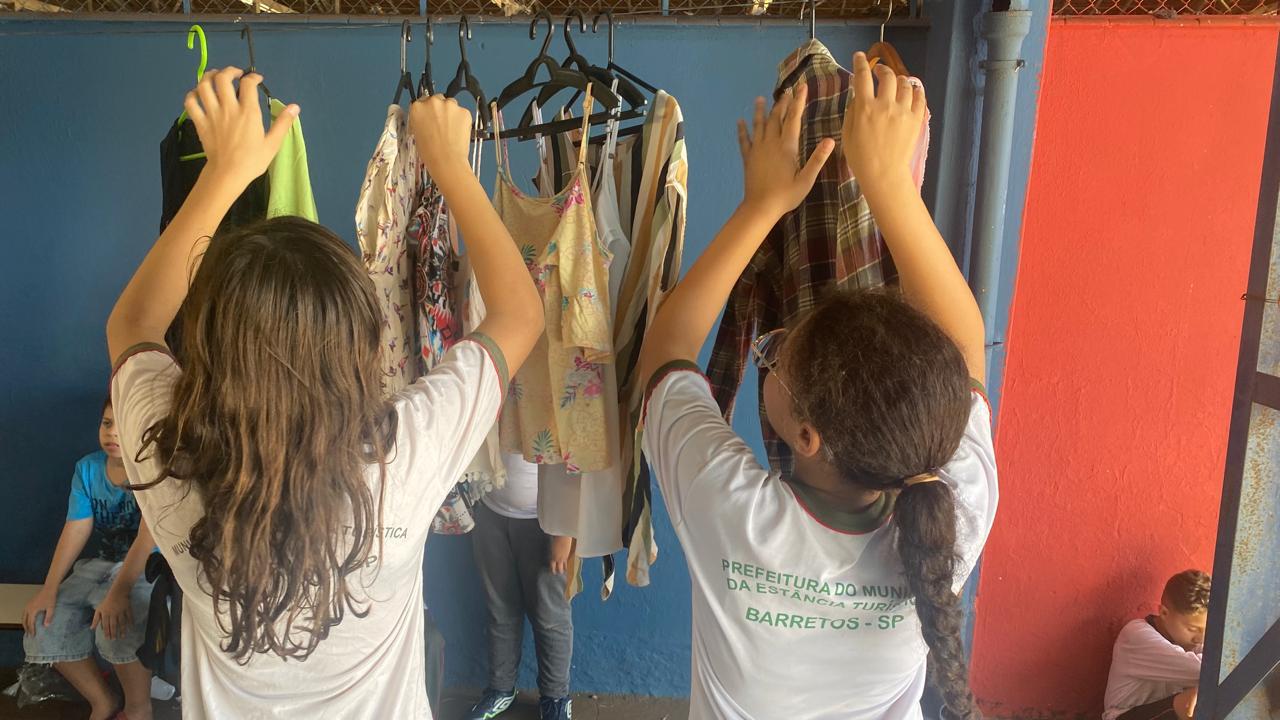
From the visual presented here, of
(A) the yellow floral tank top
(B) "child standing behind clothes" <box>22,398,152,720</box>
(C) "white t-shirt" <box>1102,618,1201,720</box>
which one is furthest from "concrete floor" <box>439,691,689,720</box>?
(A) the yellow floral tank top

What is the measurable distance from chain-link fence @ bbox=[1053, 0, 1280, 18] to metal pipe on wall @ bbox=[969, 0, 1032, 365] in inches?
26.6

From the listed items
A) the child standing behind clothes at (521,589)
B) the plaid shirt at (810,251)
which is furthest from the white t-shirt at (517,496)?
the plaid shirt at (810,251)

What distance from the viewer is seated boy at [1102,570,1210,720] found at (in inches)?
101

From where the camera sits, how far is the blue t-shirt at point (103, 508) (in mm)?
2734

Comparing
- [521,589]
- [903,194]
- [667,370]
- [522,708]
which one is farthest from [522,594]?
[903,194]

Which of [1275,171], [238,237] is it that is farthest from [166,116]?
[1275,171]

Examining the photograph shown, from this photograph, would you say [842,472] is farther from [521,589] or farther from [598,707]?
[598,707]

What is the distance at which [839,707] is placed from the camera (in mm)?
1153

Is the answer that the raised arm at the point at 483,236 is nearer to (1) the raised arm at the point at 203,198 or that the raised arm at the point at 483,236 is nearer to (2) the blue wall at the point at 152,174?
(1) the raised arm at the point at 203,198

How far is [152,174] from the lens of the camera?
2674 millimetres

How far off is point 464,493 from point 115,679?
1923mm

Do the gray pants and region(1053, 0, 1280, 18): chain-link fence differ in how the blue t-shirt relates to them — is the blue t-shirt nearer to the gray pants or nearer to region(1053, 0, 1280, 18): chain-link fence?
the gray pants

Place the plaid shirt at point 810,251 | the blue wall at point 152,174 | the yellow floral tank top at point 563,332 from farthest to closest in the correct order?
the blue wall at point 152,174 < the yellow floral tank top at point 563,332 < the plaid shirt at point 810,251

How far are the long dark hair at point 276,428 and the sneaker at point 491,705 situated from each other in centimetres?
186
